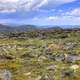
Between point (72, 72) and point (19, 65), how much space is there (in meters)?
8.41

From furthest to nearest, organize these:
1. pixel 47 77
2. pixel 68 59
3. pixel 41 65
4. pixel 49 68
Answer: pixel 68 59 → pixel 41 65 → pixel 49 68 → pixel 47 77

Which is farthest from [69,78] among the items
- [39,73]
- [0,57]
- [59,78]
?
[0,57]

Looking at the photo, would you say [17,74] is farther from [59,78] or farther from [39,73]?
[59,78]

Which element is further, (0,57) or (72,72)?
(0,57)

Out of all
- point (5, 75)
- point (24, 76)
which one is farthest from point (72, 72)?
point (5, 75)

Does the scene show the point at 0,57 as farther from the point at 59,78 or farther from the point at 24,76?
the point at 59,78

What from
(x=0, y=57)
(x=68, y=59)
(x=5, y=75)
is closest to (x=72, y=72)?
(x=5, y=75)

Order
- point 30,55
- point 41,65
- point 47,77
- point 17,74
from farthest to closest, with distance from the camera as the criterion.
Result: point 30,55 < point 41,65 < point 17,74 < point 47,77

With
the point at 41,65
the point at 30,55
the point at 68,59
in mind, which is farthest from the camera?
the point at 30,55

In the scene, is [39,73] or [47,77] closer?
[47,77]

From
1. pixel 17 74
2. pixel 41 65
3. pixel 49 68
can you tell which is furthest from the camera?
pixel 41 65

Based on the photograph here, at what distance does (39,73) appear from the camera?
31453 millimetres

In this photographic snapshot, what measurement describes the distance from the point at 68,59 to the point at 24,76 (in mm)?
12289

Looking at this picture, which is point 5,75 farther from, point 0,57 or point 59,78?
point 0,57
